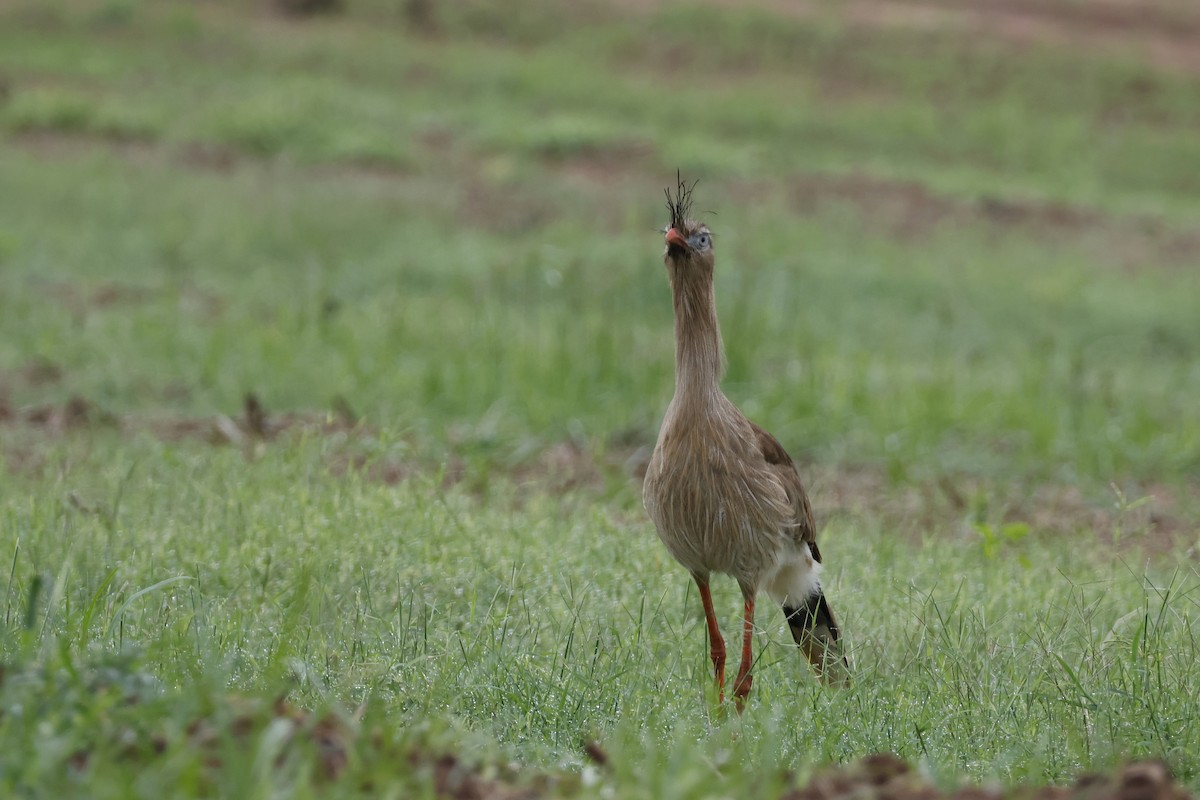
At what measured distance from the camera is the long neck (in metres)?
4.06

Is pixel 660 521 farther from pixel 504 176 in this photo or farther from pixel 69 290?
pixel 504 176

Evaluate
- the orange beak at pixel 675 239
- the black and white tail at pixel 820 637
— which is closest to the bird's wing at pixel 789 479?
the black and white tail at pixel 820 637

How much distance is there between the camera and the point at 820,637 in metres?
4.21

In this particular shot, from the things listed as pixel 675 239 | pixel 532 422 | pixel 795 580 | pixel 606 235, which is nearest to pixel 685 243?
pixel 675 239

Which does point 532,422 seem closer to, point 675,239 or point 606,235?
point 675,239

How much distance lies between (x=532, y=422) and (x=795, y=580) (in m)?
3.26

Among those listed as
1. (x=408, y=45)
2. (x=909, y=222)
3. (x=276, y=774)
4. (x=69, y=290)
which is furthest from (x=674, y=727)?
(x=408, y=45)

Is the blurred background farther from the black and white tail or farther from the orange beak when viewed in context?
the orange beak

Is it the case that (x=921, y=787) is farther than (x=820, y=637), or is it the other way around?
(x=820, y=637)

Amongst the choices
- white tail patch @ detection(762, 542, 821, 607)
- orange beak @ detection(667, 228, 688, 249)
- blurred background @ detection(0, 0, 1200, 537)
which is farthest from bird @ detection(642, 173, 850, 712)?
blurred background @ detection(0, 0, 1200, 537)

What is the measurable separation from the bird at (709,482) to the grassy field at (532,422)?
163 millimetres

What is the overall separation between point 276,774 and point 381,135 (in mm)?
15214

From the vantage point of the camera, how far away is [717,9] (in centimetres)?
2369

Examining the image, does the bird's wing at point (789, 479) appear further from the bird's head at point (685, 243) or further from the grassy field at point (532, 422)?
the bird's head at point (685, 243)
